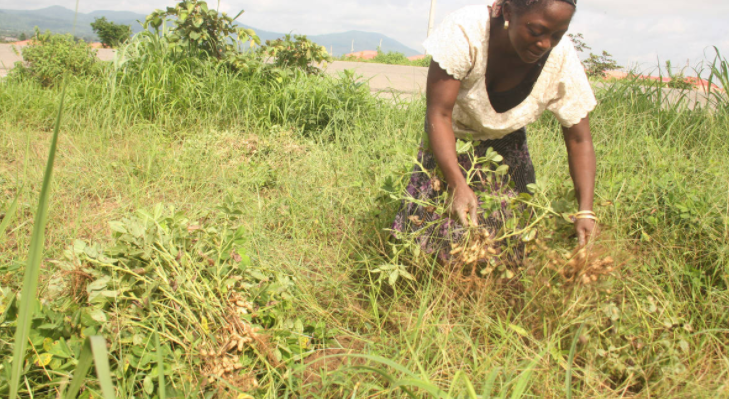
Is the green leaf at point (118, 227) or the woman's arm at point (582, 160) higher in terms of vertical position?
the woman's arm at point (582, 160)

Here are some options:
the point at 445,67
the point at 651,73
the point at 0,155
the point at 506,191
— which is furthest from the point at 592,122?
the point at 0,155

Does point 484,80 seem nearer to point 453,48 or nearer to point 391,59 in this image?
point 453,48

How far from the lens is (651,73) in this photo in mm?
3926

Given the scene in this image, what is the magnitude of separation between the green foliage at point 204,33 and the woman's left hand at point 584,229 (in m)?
3.34

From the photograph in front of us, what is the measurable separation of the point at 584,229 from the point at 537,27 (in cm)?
70

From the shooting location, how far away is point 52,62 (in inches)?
182

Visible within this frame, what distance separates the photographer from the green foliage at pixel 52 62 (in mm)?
4602

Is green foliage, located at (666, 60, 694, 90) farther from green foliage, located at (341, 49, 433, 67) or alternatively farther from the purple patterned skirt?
Answer: green foliage, located at (341, 49, 433, 67)

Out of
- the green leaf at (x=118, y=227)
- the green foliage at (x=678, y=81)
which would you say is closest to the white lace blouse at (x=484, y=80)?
the green leaf at (x=118, y=227)

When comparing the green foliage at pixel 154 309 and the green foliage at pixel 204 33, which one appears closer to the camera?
the green foliage at pixel 154 309

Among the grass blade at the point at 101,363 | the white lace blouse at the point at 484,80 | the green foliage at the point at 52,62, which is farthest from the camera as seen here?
the green foliage at the point at 52,62

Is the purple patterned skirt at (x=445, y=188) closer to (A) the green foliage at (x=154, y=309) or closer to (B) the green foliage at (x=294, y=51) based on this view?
(A) the green foliage at (x=154, y=309)

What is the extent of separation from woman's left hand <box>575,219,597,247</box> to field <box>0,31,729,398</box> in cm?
6

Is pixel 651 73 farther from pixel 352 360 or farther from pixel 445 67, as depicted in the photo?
pixel 352 360
